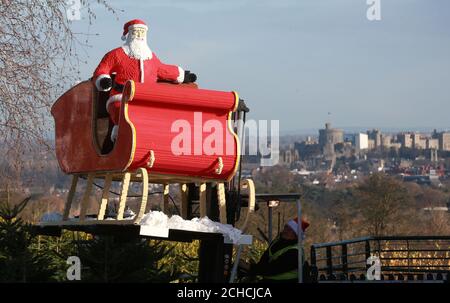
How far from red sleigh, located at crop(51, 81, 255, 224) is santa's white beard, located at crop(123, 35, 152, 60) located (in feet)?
1.62

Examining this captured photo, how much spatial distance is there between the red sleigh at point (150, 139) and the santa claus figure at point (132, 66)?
176mm

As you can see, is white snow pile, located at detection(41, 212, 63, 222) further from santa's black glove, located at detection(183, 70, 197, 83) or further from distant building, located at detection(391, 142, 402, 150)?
distant building, located at detection(391, 142, 402, 150)

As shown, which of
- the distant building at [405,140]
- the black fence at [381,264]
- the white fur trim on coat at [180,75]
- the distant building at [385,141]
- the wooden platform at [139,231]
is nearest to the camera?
the wooden platform at [139,231]

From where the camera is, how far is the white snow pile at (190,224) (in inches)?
348

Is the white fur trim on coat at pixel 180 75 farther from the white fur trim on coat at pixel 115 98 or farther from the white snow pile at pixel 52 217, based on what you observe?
the white snow pile at pixel 52 217

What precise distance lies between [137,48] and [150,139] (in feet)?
3.62

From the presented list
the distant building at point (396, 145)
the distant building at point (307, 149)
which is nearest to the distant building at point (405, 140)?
the distant building at point (396, 145)

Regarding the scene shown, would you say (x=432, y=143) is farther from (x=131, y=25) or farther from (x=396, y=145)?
(x=131, y=25)

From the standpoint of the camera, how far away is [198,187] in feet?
33.3
